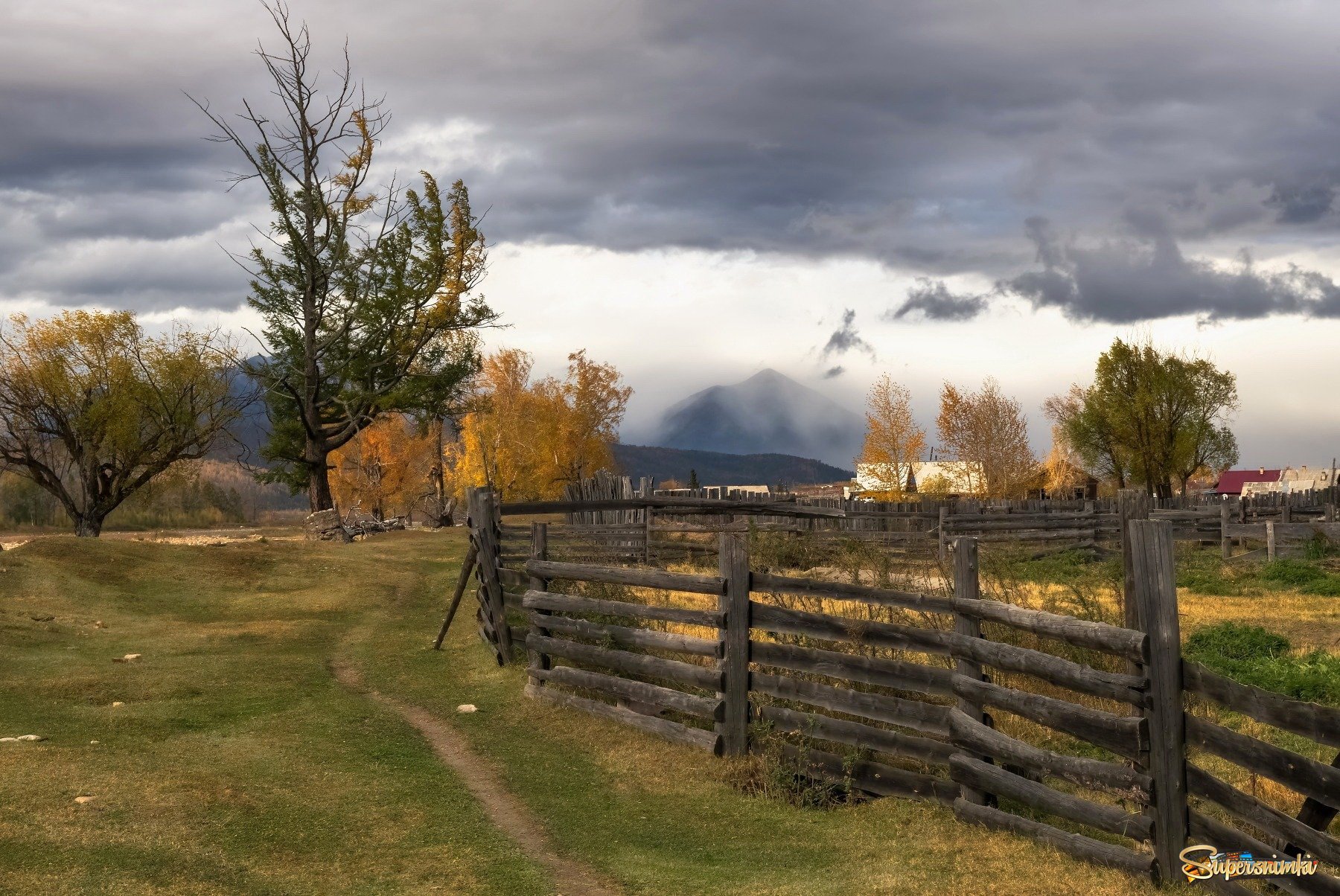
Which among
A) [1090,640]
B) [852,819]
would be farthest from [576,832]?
[1090,640]

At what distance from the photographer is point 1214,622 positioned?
18703 millimetres

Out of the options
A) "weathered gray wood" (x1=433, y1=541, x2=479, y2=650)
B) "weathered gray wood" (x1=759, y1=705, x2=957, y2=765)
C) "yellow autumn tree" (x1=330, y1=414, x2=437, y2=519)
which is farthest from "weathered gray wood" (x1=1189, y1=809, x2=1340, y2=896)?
"yellow autumn tree" (x1=330, y1=414, x2=437, y2=519)

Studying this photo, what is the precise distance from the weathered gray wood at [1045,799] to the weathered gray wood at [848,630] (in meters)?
0.87

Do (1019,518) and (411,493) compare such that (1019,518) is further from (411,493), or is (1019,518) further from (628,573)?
(411,493)

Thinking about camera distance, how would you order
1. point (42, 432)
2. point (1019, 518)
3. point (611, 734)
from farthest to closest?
point (42, 432) < point (1019, 518) < point (611, 734)

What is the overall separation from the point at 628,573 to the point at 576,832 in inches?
136

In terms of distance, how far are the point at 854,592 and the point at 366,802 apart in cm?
422

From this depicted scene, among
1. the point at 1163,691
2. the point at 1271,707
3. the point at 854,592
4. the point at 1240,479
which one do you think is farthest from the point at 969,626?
the point at 1240,479

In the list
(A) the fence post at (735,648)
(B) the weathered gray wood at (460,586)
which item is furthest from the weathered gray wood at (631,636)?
(B) the weathered gray wood at (460,586)

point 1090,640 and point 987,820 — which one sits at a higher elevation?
point 1090,640

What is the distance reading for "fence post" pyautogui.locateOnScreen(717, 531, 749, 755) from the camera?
9961mm

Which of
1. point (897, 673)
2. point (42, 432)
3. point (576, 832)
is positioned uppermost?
point (42, 432)

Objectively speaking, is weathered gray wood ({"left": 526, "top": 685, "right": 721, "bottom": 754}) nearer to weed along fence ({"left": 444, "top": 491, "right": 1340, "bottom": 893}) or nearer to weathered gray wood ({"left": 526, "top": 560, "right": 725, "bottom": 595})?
weed along fence ({"left": 444, "top": 491, "right": 1340, "bottom": 893})

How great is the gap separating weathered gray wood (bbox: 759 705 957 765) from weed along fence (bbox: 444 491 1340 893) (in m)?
0.02
